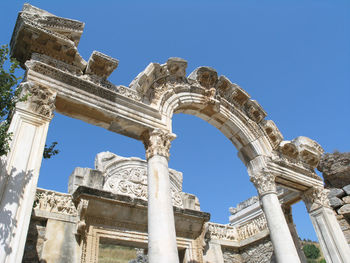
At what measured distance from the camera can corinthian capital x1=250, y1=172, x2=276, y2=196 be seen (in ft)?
29.1

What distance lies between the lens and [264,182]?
8992 millimetres

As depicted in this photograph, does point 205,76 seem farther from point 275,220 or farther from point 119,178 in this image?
point 275,220

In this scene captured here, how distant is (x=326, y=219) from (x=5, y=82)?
926 cm

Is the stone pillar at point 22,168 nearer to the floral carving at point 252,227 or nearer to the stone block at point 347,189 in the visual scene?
the floral carving at point 252,227

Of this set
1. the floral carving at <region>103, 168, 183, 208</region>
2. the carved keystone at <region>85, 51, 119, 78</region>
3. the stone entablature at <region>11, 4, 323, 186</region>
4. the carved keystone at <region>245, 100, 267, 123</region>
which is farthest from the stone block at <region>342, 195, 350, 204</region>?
the carved keystone at <region>85, 51, 119, 78</region>

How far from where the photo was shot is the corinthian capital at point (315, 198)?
989 cm

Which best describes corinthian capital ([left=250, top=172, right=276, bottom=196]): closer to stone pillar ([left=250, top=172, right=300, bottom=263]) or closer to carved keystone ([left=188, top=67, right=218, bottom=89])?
stone pillar ([left=250, top=172, right=300, bottom=263])

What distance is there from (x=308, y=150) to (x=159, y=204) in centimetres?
671

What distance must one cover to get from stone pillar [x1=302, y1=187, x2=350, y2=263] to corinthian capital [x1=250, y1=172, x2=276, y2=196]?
198cm

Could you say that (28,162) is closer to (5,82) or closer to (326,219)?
(5,82)

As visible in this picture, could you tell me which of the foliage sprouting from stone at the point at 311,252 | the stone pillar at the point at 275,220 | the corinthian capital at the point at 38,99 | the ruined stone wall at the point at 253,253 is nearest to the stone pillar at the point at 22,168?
the corinthian capital at the point at 38,99

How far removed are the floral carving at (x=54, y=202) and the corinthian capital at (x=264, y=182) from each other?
5.33 metres

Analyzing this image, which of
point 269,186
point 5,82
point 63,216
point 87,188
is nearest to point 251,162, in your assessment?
point 269,186

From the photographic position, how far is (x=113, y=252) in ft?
49.0
